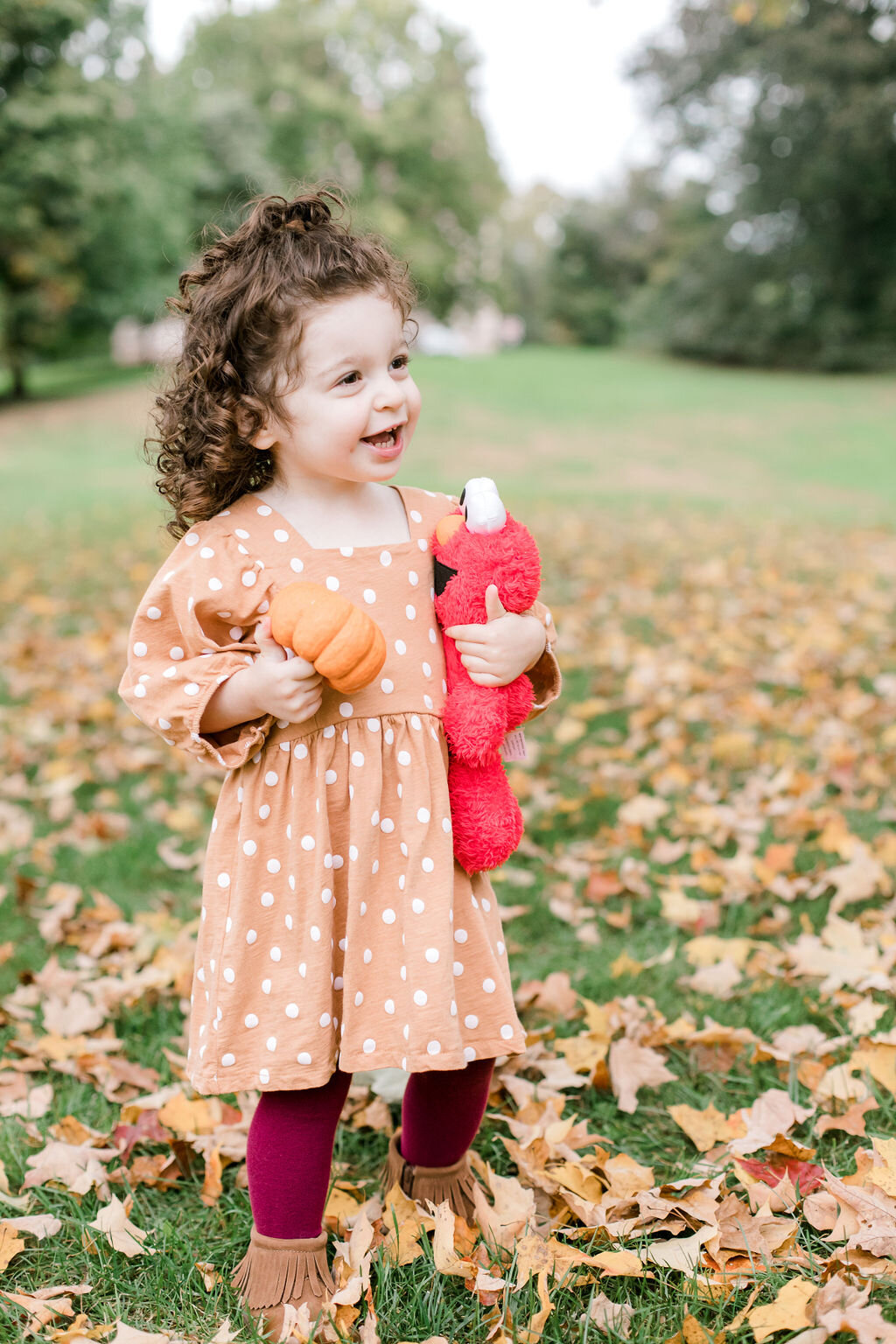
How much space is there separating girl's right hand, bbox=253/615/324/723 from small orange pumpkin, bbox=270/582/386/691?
3 cm

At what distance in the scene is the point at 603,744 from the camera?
4.27 meters

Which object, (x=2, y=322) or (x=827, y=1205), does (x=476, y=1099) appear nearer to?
(x=827, y=1205)

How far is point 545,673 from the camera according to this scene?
195 cm

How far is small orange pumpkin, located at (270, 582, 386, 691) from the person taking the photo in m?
1.53

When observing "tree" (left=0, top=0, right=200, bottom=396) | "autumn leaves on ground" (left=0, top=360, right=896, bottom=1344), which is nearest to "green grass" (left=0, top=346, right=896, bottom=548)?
"tree" (left=0, top=0, right=200, bottom=396)

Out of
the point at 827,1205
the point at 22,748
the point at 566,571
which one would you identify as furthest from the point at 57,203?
the point at 827,1205

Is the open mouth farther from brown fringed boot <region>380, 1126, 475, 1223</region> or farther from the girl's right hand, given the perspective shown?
brown fringed boot <region>380, 1126, 475, 1223</region>

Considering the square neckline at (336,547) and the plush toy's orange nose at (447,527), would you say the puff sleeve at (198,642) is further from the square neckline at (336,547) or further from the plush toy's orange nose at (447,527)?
the plush toy's orange nose at (447,527)

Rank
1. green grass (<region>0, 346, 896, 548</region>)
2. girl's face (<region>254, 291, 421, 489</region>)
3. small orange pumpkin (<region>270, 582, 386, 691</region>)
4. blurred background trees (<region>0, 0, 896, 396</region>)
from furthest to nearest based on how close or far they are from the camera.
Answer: blurred background trees (<region>0, 0, 896, 396</region>), green grass (<region>0, 346, 896, 548</region>), girl's face (<region>254, 291, 421, 489</region>), small orange pumpkin (<region>270, 582, 386, 691</region>)

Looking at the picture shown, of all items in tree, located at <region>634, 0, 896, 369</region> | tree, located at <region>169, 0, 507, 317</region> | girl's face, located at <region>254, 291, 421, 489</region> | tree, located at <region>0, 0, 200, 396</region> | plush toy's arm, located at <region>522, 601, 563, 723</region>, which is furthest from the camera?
tree, located at <region>169, 0, 507, 317</region>

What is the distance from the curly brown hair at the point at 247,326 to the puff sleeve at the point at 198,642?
13 centimetres

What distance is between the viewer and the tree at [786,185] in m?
24.7

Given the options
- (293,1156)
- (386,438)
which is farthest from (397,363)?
(293,1156)

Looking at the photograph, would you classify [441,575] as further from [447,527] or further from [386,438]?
[386,438]
